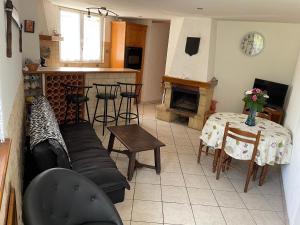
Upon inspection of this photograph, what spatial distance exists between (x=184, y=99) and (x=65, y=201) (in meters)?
4.20

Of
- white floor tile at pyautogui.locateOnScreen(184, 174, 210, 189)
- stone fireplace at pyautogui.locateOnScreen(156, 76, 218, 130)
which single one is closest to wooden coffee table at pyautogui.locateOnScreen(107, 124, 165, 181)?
white floor tile at pyautogui.locateOnScreen(184, 174, 210, 189)

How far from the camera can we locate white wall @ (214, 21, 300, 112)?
458cm

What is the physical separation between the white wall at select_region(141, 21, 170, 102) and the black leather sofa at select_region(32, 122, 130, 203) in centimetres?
372

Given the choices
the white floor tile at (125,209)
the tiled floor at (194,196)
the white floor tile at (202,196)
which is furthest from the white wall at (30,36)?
the white floor tile at (202,196)

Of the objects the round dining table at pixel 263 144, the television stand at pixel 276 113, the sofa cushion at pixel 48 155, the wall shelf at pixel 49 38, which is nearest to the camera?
the sofa cushion at pixel 48 155

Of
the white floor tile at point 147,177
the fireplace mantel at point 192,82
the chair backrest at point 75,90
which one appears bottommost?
the white floor tile at point 147,177

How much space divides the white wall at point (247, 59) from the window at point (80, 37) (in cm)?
321

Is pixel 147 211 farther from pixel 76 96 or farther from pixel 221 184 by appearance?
pixel 76 96

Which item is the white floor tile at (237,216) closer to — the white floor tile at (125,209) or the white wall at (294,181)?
the white wall at (294,181)

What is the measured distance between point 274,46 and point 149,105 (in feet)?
11.1

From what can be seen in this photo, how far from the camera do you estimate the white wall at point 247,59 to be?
15.0 feet

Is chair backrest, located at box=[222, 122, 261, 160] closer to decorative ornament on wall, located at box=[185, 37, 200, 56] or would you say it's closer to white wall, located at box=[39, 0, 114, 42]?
decorative ornament on wall, located at box=[185, 37, 200, 56]

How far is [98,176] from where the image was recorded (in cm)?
228

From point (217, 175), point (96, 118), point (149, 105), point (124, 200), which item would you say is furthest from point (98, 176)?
point (149, 105)
